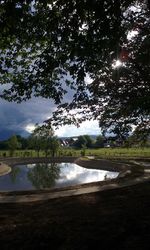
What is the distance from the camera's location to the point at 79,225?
9.51 metres

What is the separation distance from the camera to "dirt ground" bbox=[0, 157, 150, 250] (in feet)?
26.3

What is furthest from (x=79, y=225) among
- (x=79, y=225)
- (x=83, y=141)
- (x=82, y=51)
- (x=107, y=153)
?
(x=83, y=141)

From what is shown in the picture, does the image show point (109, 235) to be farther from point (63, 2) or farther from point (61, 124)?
point (61, 124)

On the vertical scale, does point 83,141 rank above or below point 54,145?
above

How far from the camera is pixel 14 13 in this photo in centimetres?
784

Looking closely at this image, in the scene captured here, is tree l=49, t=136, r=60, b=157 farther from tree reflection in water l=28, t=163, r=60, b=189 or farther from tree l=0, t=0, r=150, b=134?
tree l=0, t=0, r=150, b=134

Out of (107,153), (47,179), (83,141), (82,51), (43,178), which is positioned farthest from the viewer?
(83,141)

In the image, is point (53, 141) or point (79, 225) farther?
A: point (53, 141)

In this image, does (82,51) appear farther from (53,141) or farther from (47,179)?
(53,141)

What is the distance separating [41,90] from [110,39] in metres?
4.64

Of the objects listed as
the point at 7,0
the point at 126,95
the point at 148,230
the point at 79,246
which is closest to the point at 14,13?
the point at 7,0

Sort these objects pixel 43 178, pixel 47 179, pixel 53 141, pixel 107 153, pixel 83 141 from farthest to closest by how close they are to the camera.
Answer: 1. pixel 83 141
2. pixel 53 141
3. pixel 107 153
4. pixel 43 178
5. pixel 47 179

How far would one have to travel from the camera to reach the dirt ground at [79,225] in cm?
803

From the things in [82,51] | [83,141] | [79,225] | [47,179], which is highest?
[83,141]
